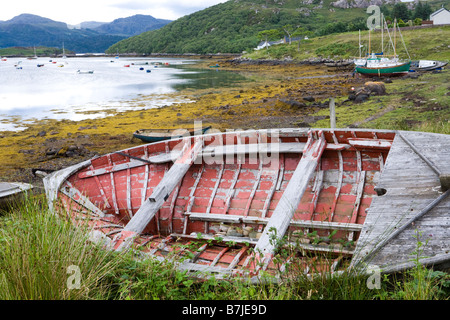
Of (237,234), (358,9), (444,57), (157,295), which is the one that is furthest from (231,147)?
(358,9)

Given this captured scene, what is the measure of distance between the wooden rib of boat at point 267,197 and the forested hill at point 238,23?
100162mm

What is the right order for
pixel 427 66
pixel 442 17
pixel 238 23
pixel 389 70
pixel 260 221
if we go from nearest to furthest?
pixel 260 221
pixel 389 70
pixel 427 66
pixel 442 17
pixel 238 23

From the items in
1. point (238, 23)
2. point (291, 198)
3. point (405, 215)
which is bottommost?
point (291, 198)

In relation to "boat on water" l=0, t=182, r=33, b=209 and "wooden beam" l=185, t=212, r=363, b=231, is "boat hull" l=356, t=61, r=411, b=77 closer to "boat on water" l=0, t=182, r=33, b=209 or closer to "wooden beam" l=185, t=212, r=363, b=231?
"wooden beam" l=185, t=212, r=363, b=231

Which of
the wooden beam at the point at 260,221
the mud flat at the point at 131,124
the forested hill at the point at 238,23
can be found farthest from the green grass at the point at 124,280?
the forested hill at the point at 238,23

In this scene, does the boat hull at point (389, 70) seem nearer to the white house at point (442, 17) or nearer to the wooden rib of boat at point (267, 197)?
the wooden rib of boat at point (267, 197)

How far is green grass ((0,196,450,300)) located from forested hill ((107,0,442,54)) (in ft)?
340

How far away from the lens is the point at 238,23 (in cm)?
13838

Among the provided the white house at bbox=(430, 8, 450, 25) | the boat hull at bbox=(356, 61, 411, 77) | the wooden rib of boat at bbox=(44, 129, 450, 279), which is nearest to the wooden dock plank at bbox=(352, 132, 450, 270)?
the wooden rib of boat at bbox=(44, 129, 450, 279)

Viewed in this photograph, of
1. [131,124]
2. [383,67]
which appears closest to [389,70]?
[383,67]

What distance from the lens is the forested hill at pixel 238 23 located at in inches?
4742

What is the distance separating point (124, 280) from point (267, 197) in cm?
309

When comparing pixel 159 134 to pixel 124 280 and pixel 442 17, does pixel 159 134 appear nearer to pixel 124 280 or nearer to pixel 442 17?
pixel 124 280
